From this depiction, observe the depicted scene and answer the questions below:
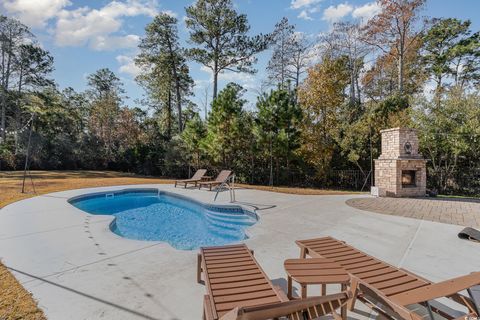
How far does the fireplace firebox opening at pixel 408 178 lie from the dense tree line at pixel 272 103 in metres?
Result: 2.77

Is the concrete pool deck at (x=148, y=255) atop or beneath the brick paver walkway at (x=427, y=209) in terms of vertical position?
beneath

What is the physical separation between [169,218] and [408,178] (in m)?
9.05

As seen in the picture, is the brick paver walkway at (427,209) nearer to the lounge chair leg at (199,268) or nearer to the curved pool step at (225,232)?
the curved pool step at (225,232)

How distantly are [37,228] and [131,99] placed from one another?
2668cm

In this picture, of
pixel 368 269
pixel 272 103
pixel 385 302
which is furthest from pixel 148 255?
pixel 272 103

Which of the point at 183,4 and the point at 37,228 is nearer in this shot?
the point at 37,228

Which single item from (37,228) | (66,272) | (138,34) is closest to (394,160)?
(66,272)

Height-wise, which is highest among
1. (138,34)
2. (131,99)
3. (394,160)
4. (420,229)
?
(138,34)

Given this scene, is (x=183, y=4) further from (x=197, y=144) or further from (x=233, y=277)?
(x=233, y=277)

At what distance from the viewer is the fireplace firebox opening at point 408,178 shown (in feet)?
33.2

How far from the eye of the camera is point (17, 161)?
2098 cm

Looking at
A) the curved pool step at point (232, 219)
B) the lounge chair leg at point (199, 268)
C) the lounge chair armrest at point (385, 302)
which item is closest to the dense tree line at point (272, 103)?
the curved pool step at point (232, 219)

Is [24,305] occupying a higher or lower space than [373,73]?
lower

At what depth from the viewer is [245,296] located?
225cm
